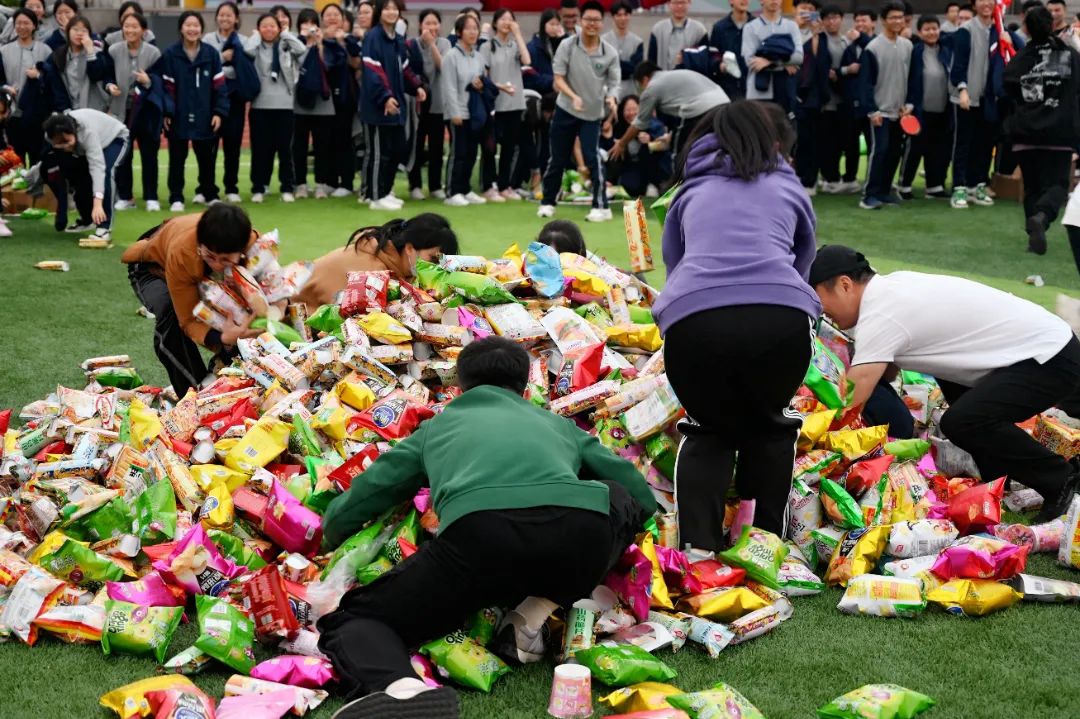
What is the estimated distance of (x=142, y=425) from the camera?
4.67 m

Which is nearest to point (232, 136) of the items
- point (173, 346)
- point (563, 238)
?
point (173, 346)

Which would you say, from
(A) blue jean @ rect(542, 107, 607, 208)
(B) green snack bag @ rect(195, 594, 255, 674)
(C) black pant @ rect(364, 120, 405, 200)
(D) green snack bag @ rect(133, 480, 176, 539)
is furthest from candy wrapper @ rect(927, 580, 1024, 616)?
(C) black pant @ rect(364, 120, 405, 200)

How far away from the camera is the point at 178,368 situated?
5.65 meters

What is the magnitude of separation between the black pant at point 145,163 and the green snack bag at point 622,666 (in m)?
8.84

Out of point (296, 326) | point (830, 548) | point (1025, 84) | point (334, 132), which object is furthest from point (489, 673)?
point (334, 132)

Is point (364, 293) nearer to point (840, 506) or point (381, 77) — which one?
point (840, 506)

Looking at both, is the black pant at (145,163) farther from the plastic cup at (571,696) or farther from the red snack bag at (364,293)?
the plastic cup at (571,696)

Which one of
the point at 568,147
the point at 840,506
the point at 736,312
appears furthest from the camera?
the point at 568,147

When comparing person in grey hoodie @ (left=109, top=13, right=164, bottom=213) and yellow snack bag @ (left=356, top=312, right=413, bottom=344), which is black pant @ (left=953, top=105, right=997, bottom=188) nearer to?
person in grey hoodie @ (left=109, top=13, right=164, bottom=213)

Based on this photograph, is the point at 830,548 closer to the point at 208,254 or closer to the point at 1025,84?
the point at 208,254

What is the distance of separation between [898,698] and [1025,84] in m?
7.51

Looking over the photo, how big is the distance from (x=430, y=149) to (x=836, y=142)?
4.24 metres

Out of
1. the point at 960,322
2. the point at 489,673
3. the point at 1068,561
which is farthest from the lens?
the point at 960,322

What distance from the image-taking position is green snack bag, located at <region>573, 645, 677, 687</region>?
3258 mm
